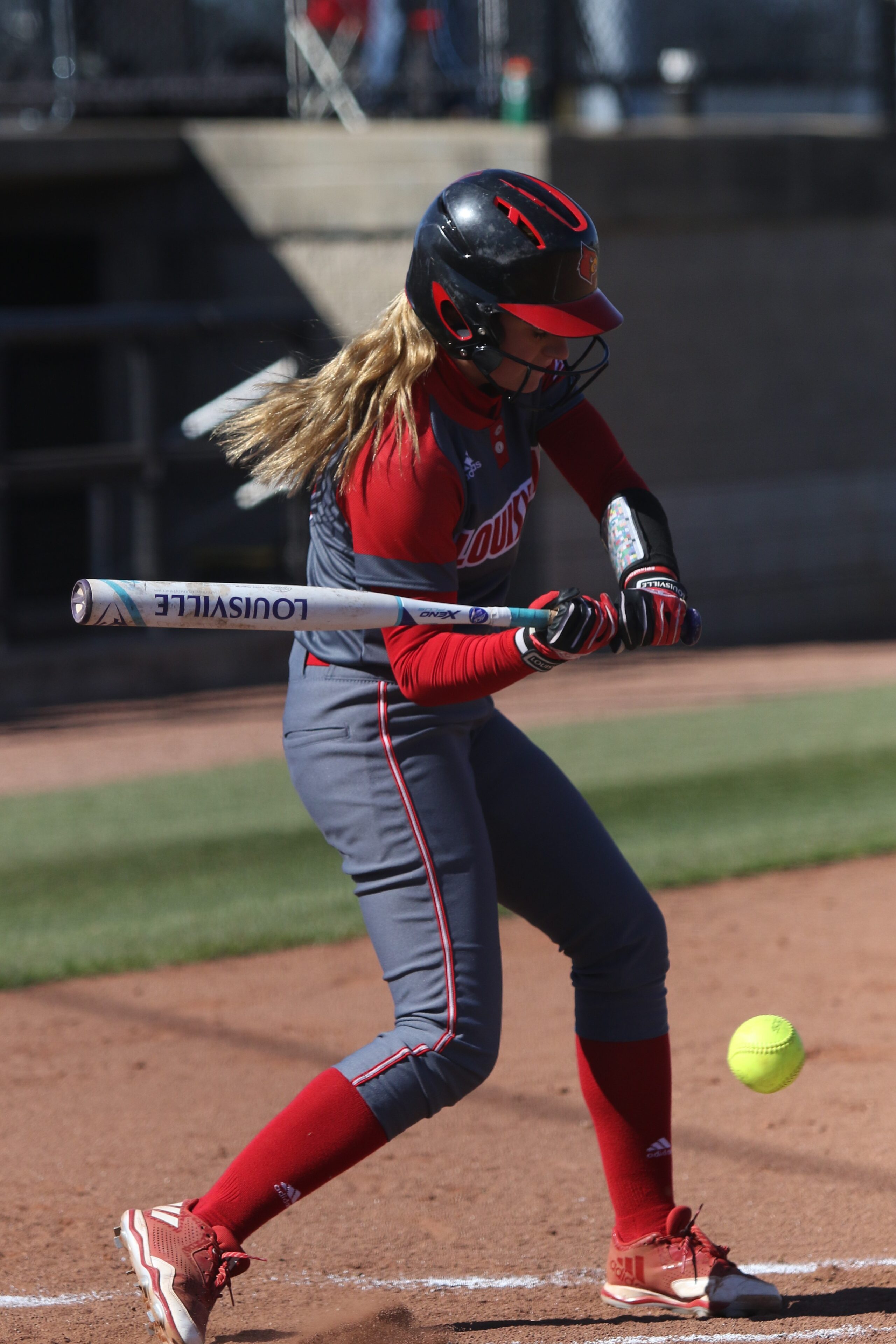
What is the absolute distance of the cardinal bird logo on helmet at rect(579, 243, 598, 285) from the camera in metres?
2.80

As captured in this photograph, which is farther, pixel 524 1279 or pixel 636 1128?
pixel 524 1279

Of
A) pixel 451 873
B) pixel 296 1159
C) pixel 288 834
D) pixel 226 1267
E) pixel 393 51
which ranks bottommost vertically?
pixel 288 834

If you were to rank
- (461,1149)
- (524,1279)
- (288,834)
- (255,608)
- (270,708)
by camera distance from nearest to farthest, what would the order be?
(255,608), (524,1279), (461,1149), (288,834), (270,708)

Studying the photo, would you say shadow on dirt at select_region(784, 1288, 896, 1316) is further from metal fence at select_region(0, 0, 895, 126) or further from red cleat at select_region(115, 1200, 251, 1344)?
metal fence at select_region(0, 0, 895, 126)

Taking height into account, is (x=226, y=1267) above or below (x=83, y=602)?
below

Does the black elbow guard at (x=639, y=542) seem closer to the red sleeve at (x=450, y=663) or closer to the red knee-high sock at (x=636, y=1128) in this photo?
the red sleeve at (x=450, y=663)

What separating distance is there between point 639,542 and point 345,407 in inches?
25.4

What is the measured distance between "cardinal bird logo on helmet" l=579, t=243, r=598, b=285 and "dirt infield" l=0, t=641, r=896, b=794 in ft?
22.0

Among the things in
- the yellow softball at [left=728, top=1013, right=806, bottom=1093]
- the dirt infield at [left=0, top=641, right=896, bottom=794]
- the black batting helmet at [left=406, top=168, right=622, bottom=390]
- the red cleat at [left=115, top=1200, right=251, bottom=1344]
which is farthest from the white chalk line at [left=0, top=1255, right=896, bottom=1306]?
the dirt infield at [left=0, top=641, right=896, bottom=794]

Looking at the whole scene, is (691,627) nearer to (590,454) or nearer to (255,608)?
(590,454)

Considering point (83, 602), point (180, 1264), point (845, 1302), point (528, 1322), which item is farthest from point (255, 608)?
point (845, 1302)

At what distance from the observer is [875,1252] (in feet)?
10.8

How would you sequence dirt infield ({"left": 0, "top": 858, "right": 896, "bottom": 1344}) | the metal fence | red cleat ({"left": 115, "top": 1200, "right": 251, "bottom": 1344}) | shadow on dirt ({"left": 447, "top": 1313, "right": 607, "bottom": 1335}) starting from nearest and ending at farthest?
1. red cleat ({"left": 115, "top": 1200, "right": 251, "bottom": 1344})
2. shadow on dirt ({"left": 447, "top": 1313, "right": 607, "bottom": 1335})
3. dirt infield ({"left": 0, "top": 858, "right": 896, "bottom": 1344})
4. the metal fence

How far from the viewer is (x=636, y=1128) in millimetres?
3082
